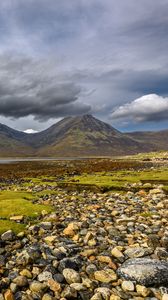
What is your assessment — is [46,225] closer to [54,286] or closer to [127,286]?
[54,286]

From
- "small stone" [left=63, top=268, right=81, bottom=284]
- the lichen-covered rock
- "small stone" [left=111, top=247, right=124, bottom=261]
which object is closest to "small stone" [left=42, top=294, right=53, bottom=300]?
"small stone" [left=63, top=268, right=81, bottom=284]

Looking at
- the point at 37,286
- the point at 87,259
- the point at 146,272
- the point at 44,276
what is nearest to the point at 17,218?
the point at 87,259

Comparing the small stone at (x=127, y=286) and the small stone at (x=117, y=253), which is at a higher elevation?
the small stone at (x=117, y=253)

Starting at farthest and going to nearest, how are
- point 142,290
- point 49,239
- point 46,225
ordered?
point 46,225
point 49,239
point 142,290

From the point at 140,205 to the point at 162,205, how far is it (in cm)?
135

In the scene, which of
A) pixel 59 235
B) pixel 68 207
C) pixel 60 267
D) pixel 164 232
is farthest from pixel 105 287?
pixel 68 207

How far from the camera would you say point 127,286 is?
26.3 ft

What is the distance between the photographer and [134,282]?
26.8ft

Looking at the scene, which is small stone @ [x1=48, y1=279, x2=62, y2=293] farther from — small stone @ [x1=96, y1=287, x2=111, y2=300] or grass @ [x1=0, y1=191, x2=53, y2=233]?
grass @ [x1=0, y1=191, x2=53, y2=233]

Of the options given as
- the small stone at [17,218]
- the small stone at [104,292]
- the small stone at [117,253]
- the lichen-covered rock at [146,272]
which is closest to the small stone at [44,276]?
the small stone at [104,292]

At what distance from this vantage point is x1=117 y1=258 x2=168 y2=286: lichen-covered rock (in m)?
8.14

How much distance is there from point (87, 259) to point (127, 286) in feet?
6.38

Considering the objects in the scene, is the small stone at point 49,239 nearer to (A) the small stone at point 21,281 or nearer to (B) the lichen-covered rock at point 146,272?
(A) the small stone at point 21,281

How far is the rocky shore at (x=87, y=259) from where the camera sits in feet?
25.8
